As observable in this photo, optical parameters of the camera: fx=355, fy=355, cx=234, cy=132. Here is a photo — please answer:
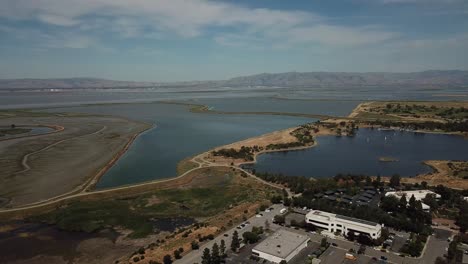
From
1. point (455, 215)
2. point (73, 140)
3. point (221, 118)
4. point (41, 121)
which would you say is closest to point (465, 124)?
point (455, 215)

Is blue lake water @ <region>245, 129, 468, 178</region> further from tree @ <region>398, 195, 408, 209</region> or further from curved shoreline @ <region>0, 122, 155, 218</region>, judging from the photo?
curved shoreline @ <region>0, 122, 155, 218</region>

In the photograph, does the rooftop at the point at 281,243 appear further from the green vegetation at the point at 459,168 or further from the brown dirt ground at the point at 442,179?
the green vegetation at the point at 459,168

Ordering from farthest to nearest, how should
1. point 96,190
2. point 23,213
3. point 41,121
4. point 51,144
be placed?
1. point 41,121
2. point 51,144
3. point 96,190
4. point 23,213

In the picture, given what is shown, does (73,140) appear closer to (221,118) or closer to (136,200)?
(136,200)

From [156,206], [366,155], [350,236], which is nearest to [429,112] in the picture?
[366,155]

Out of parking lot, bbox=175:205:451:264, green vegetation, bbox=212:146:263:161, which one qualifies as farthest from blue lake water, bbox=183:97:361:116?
parking lot, bbox=175:205:451:264

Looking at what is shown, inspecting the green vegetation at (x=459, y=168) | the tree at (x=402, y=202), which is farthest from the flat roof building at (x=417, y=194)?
the green vegetation at (x=459, y=168)
